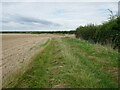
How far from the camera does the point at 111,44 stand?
16.9 m

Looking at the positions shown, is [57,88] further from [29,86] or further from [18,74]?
[18,74]

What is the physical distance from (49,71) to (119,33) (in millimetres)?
8294

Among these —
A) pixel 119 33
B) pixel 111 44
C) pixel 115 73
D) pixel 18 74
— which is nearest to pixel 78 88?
pixel 115 73

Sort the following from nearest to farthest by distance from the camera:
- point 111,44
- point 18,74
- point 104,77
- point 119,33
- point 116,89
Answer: point 116,89, point 104,77, point 18,74, point 119,33, point 111,44

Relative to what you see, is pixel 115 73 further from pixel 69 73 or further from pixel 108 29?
pixel 108 29

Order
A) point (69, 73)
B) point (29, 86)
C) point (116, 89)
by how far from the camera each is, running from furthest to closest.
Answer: point (69, 73) → point (29, 86) → point (116, 89)

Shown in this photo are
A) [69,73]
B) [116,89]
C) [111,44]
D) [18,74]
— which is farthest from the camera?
[111,44]

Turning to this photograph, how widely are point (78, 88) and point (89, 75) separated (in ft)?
4.57

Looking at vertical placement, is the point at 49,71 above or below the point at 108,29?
below

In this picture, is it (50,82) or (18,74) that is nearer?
(50,82)

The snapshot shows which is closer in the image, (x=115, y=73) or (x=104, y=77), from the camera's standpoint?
(x=104, y=77)

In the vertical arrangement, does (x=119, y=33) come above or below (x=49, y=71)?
above

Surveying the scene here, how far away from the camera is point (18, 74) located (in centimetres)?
851

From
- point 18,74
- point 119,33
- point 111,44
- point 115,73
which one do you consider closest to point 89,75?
point 115,73
